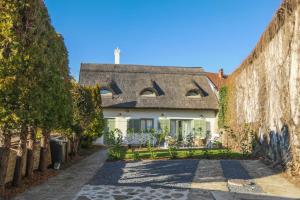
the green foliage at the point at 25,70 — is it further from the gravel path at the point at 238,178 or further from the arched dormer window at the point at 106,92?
the arched dormer window at the point at 106,92

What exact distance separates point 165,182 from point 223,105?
1376 centimetres

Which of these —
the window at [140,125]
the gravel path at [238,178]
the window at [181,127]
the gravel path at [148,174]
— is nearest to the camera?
the gravel path at [238,178]

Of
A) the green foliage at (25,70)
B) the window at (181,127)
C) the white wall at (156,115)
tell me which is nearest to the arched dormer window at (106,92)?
the white wall at (156,115)

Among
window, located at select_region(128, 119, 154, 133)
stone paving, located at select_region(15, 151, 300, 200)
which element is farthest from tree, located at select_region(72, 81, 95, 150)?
window, located at select_region(128, 119, 154, 133)

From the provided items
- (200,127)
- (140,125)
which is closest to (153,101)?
(140,125)

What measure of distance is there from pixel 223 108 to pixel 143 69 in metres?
8.08

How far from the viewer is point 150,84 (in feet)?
80.6

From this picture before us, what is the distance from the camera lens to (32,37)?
24.6 ft

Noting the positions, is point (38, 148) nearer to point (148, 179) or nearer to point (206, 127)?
point (148, 179)

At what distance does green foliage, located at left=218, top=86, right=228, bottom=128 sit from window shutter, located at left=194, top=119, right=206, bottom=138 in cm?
172

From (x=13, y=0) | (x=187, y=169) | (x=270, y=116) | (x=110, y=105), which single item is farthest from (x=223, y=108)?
(x=13, y=0)

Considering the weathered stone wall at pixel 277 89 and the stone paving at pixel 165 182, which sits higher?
the weathered stone wall at pixel 277 89

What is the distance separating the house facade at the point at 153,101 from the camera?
2278 cm

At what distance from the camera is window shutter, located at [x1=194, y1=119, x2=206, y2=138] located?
23.1m
